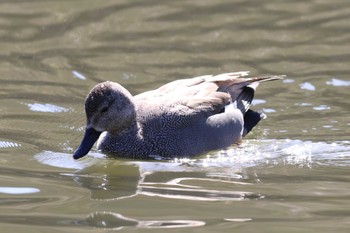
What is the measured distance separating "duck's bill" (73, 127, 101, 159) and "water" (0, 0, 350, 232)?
0.13 meters

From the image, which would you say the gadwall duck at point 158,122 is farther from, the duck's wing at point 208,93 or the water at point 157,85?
the water at point 157,85

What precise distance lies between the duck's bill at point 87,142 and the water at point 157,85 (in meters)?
0.13

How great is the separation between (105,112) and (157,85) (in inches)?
92.3

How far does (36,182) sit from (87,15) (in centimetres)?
652

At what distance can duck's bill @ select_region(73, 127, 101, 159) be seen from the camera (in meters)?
8.41

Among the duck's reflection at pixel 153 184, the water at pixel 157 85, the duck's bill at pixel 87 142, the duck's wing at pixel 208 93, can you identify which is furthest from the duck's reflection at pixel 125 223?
the duck's wing at pixel 208 93

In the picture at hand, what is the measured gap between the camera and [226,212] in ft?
21.7

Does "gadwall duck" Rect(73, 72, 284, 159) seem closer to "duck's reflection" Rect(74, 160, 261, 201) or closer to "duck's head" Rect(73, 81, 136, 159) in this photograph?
"duck's head" Rect(73, 81, 136, 159)

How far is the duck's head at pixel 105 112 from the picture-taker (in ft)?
28.2

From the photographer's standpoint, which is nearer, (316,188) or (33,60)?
(316,188)

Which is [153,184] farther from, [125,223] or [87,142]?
[125,223]

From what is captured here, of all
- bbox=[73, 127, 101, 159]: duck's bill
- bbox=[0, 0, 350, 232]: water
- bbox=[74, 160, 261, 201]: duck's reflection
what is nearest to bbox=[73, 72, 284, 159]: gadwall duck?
bbox=[73, 127, 101, 159]: duck's bill

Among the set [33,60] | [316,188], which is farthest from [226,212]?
[33,60]

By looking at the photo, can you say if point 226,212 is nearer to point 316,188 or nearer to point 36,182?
point 316,188
